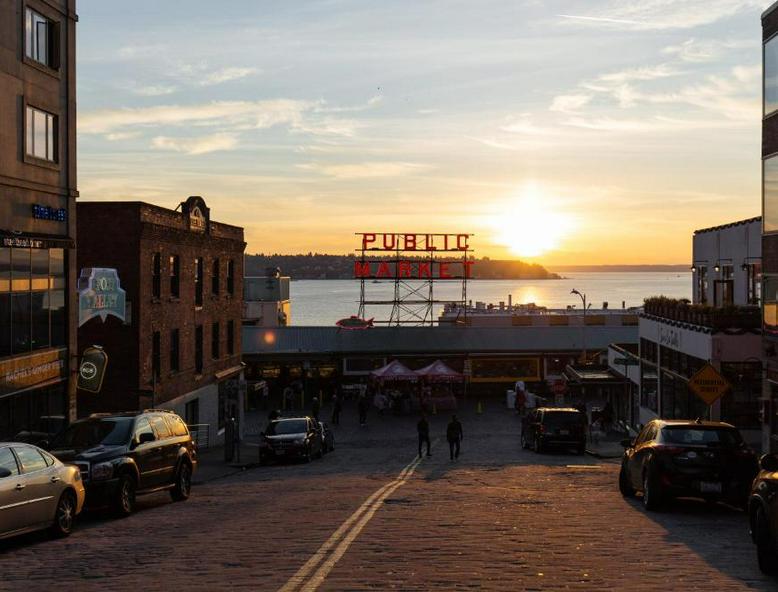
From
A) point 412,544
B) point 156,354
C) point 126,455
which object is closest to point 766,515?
point 412,544

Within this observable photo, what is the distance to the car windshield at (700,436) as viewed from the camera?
58.8 feet

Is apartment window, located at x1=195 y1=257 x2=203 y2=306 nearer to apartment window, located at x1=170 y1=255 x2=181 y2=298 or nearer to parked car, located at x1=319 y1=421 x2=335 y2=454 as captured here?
apartment window, located at x1=170 y1=255 x2=181 y2=298

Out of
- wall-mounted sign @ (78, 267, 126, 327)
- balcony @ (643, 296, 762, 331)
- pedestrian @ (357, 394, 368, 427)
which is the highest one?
wall-mounted sign @ (78, 267, 126, 327)

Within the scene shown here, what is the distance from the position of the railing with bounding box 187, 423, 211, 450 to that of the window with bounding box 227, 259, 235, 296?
7674 mm

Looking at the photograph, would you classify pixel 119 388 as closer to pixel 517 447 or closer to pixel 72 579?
pixel 517 447

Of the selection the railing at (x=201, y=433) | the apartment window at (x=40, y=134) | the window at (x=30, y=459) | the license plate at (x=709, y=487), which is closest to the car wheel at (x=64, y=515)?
the window at (x=30, y=459)

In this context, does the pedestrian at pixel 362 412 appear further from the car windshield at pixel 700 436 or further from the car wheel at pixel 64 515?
the car wheel at pixel 64 515

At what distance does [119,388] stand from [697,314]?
19.2 metres

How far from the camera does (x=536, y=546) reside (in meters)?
13.5

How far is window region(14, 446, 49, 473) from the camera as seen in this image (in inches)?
592

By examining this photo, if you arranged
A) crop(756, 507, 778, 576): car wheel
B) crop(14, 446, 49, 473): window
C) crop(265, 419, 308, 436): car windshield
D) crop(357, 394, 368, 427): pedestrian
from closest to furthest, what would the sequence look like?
crop(756, 507, 778, 576): car wheel → crop(14, 446, 49, 473): window → crop(265, 419, 308, 436): car windshield → crop(357, 394, 368, 427): pedestrian

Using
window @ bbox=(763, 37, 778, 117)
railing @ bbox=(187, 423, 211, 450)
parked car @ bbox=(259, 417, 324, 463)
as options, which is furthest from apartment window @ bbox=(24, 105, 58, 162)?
window @ bbox=(763, 37, 778, 117)

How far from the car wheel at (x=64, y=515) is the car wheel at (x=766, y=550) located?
9.71 m

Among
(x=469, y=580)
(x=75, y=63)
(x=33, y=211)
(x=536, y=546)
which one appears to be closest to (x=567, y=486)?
(x=536, y=546)
